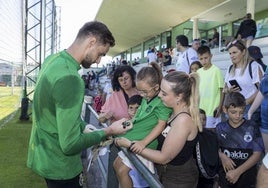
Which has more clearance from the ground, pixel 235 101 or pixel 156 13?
pixel 156 13

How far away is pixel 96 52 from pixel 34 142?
2.48ft

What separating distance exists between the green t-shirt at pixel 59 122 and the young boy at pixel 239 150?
1.51 meters

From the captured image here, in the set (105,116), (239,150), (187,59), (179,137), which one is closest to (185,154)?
(179,137)

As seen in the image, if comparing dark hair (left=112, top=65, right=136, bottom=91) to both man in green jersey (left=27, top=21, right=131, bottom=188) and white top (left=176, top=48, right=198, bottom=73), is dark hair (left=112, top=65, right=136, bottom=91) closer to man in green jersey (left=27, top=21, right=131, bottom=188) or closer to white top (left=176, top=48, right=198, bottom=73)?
man in green jersey (left=27, top=21, right=131, bottom=188)

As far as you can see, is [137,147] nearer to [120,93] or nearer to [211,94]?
[120,93]

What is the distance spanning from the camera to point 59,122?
2.05m

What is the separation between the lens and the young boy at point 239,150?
10.8 feet

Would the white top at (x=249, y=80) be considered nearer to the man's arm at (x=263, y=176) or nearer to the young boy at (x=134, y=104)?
the young boy at (x=134, y=104)

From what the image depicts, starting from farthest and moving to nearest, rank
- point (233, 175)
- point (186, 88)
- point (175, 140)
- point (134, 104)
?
1. point (134, 104)
2. point (233, 175)
3. point (186, 88)
4. point (175, 140)

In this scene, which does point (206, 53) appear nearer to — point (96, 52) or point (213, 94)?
point (213, 94)

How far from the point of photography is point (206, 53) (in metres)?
5.35

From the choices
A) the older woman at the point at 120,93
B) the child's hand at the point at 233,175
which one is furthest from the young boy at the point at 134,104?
the child's hand at the point at 233,175

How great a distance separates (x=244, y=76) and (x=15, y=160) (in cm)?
492

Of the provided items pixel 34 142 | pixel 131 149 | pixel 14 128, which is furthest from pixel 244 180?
pixel 14 128
